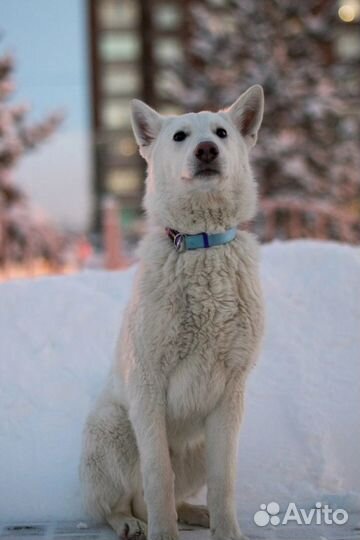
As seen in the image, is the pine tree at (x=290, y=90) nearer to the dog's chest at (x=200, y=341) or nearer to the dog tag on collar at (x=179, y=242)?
the dog tag on collar at (x=179, y=242)

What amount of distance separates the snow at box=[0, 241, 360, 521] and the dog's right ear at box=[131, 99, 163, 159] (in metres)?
1.63

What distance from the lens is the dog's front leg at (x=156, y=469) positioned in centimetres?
293

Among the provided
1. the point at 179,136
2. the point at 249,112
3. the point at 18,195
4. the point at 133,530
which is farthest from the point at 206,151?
the point at 18,195

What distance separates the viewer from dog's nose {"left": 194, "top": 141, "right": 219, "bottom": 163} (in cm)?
294

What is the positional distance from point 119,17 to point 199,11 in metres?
32.4

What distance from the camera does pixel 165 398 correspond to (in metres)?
2.99

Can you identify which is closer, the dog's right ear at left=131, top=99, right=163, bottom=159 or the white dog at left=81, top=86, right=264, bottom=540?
the white dog at left=81, top=86, right=264, bottom=540

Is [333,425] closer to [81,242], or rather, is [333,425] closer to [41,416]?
[41,416]

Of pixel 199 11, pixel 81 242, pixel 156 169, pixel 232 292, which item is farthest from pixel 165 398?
pixel 199 11

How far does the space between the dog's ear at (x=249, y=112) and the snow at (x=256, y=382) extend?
164 centimetres

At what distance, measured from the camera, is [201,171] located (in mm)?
2984
